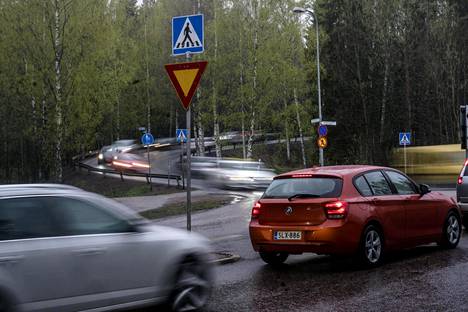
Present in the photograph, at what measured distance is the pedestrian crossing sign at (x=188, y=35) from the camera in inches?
438

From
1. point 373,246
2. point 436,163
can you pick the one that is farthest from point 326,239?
point 436,163

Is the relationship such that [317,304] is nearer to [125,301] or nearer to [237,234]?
[125,301]

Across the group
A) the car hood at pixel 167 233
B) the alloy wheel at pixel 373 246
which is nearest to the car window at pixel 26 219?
the car hood at pixel 167 233

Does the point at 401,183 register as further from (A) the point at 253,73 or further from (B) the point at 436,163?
(A) the point at 253,73

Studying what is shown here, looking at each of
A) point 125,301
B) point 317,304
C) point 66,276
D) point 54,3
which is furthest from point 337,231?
point 54,3

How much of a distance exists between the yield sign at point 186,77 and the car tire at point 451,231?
15.7 ft

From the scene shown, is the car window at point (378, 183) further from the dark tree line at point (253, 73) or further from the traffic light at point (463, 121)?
the dark tree line at point (253, 73)

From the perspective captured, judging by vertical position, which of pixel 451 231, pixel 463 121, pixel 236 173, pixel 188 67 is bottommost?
pixel 236 173

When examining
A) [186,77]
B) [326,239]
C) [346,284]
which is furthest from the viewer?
[186,77]

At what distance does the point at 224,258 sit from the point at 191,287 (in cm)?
356

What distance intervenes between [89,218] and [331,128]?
43.4 meters

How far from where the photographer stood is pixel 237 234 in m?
14.8

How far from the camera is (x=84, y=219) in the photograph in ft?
21.1

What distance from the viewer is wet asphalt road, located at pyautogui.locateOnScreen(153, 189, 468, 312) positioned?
7270 mm
